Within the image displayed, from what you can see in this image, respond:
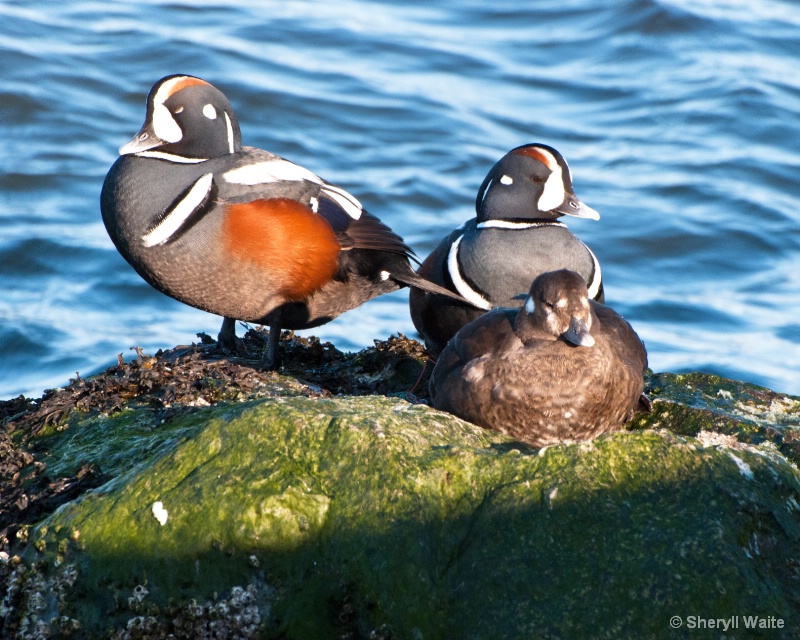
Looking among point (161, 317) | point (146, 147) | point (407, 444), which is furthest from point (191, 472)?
point (161, 317)

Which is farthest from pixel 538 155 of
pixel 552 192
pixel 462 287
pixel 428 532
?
pixel 428 532

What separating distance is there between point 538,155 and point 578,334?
212cm

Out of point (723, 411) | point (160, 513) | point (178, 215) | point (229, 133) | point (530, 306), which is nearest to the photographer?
point (160, 513)

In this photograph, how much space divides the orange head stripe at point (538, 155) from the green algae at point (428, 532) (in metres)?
2.82

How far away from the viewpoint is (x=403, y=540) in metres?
3.38

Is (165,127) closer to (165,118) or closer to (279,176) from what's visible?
(165,118)

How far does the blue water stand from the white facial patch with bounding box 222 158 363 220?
308cm

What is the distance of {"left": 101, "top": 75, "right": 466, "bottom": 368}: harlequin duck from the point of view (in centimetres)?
593

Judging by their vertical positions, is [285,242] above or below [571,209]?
below

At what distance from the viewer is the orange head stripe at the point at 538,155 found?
6211 mm

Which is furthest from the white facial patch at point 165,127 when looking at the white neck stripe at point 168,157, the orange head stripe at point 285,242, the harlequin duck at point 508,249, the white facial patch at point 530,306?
the white facial patch at point 530,306

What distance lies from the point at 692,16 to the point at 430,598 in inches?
573

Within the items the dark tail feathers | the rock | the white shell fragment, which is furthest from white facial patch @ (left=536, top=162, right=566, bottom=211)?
the white shell fragment

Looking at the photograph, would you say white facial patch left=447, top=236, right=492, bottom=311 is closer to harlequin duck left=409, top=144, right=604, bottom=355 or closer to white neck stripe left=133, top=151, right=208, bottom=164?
harlequin duck left=409, top=144, right=604, bottom=355
